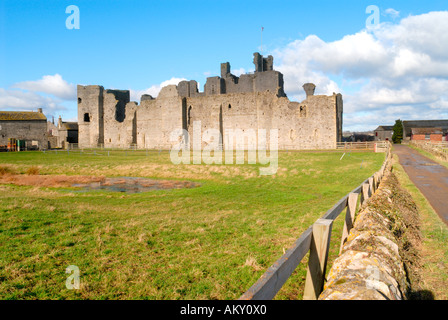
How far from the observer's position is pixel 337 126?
125 feet

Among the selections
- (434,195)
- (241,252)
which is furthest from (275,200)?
(241,252)

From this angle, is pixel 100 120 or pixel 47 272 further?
pixel 100 120

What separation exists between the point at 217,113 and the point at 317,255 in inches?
1543

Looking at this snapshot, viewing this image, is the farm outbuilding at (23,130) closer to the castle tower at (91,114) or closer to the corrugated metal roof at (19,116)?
the corrugated metal roof at (19,116)

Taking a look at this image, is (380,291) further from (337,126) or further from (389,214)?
(337,126)

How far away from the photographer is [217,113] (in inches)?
1644

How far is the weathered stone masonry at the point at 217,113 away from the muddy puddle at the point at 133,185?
926 inches

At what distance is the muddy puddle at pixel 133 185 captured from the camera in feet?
54.2

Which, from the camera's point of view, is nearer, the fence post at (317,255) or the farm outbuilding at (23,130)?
the fence post at (317,255)

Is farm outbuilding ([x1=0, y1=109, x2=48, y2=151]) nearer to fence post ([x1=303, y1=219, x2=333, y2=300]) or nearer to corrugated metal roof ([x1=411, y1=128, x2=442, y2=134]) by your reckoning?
fence post ([x1=303, y1=219, x2=333, y2=300])

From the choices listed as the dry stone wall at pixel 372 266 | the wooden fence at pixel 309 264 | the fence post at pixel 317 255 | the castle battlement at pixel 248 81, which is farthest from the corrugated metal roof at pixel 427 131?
the fence post at pixel 317 255

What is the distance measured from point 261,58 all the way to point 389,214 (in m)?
52.0

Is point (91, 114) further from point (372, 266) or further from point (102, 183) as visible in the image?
point (372, 266)
